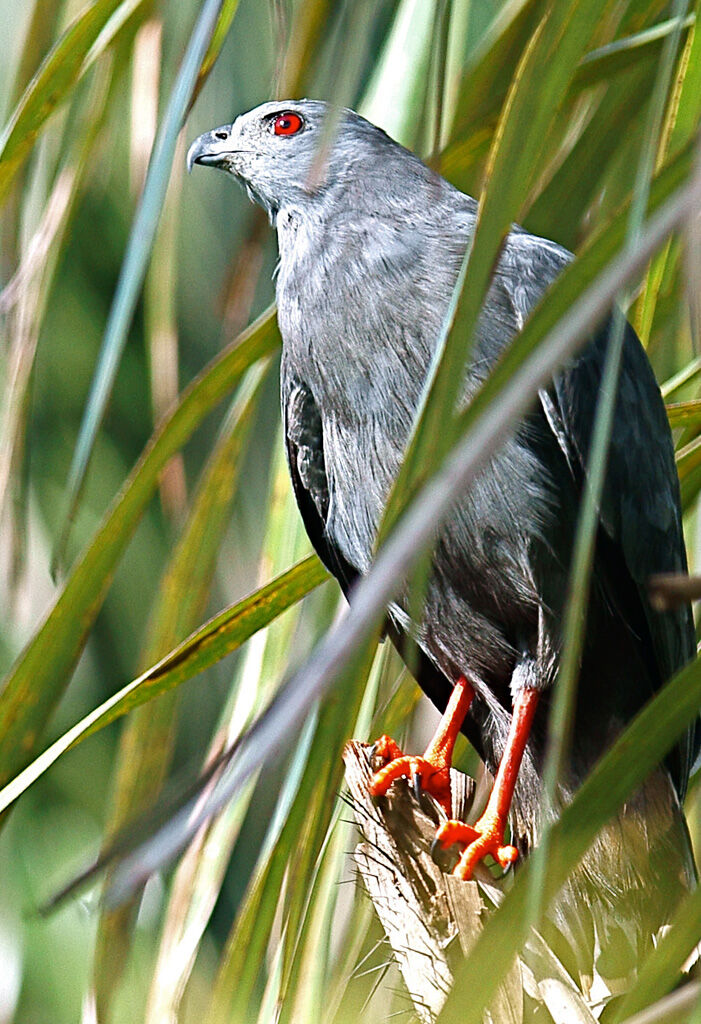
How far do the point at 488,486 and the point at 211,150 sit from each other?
1.03 meters

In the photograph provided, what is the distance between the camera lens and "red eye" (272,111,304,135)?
2.43 metres

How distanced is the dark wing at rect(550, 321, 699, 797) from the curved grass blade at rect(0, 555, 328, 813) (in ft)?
2.55

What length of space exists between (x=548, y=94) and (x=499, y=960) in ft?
1.87

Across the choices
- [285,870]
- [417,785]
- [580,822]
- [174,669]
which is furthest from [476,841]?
[580,822]

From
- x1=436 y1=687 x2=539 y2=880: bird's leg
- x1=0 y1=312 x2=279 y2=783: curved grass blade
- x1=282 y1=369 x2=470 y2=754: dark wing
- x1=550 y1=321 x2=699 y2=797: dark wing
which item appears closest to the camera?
x1=0 y1=312 x2=279 y2=783: curved grass blade

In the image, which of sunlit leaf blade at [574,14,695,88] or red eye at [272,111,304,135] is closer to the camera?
sunlit leaf blade at [574,14,695,88]

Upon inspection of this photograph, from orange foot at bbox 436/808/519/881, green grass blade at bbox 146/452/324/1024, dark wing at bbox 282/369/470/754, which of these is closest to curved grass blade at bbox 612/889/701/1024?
orange foot at bbox 436/808/519/881

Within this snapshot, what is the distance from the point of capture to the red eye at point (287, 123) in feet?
7.97

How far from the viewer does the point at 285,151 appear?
241 centimetres

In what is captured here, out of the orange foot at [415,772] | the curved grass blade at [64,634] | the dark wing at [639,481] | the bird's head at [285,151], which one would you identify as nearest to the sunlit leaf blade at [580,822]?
the curved grass blade at [64,634]

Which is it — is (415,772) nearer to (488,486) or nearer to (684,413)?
(488,486)

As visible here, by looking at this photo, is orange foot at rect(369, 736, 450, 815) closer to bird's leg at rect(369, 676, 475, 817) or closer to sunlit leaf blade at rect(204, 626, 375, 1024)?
bird's leg at rect(369, 676, 475, 817)

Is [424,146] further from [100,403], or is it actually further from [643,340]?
[100,403]

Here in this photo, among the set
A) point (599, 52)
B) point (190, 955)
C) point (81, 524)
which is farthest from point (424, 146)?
point (81, 524)
